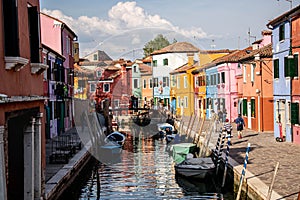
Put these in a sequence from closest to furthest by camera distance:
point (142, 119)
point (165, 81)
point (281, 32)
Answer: point (281, 32) < point (142, 119) < point (165, 81)

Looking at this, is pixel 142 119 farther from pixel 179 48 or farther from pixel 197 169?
pixel 197 169

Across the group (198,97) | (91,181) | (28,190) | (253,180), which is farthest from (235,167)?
(198,97)

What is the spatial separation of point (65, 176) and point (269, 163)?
258 inches

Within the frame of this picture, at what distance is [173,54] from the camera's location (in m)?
48.2

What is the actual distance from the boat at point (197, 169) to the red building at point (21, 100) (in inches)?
272

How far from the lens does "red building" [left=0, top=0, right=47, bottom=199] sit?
8.40 metres

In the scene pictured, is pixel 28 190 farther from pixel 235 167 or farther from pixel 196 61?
pixel 196 61

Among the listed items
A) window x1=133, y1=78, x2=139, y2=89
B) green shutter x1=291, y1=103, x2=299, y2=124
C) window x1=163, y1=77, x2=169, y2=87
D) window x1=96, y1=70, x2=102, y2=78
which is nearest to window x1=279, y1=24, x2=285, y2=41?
green shutter x1=291, y1=103, x2=299, y2=124

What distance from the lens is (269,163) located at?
54.4 feet

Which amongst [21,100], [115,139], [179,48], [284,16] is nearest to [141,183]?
[21,100]

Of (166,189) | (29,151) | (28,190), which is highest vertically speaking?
(29,151)

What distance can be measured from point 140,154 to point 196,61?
26.6m

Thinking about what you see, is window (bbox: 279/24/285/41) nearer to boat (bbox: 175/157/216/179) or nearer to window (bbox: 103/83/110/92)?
boat (bbox: 175/157/216/179)

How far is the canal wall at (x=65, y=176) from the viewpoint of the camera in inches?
527
